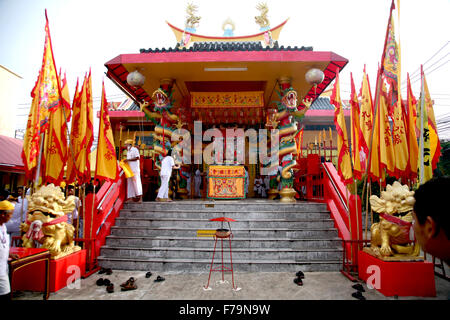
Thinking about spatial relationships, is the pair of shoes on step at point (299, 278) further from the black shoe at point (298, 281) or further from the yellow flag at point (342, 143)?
the yellow flag at point (342, 143)

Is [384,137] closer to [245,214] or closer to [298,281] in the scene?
[298,281]

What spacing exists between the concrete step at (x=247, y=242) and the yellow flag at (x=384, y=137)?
5.68 feet

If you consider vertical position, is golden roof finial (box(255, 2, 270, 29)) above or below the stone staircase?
above

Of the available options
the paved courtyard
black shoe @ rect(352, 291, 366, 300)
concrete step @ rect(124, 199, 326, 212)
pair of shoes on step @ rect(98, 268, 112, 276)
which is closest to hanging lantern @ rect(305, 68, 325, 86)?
concrete step @ rect(124, 199, 326, 212)

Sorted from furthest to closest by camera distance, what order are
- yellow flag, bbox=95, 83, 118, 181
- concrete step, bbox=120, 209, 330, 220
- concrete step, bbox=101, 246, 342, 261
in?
concrete step, bbox=120, 209, 330, 220
yellow flag, bbox=95, 83, 118, 181
concrete step, bbox=101, 246, 342, 261

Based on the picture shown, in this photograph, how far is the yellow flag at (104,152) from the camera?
5031mm

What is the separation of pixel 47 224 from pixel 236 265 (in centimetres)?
311

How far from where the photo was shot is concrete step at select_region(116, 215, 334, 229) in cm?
556

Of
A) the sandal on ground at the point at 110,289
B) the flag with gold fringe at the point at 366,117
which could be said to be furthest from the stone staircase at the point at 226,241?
the flag with gold fringe at the point at 366,117

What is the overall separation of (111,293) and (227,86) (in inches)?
A: 302

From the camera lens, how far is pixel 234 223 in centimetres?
563

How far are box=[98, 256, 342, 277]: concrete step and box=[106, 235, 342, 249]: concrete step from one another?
0.37m

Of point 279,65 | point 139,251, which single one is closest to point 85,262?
point 139,251

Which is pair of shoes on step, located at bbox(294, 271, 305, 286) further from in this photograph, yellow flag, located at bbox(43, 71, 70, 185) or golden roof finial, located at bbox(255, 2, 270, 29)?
golden roof finial, located at bbox(255, 2, 270, 29)
